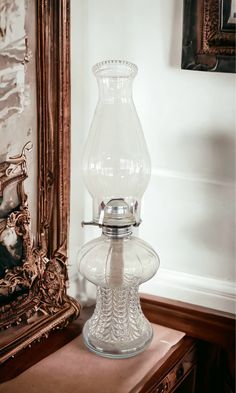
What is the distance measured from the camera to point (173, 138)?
1274 mm

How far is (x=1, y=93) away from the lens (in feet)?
3.41

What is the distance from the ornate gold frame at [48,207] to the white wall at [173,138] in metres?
0.09

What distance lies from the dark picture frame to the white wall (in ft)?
0.09

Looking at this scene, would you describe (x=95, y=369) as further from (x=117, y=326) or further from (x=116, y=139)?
(x=116, y=139)

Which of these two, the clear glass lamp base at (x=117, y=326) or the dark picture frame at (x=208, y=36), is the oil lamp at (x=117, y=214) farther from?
the dark picture frame at (x=208, y=36)

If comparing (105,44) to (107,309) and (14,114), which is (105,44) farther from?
(107,309)

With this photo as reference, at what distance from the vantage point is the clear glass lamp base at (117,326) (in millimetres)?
1160

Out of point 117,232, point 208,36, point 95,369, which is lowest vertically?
point 95,369

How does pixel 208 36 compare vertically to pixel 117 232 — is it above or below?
above

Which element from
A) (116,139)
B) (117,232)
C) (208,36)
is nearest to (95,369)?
(117,232)

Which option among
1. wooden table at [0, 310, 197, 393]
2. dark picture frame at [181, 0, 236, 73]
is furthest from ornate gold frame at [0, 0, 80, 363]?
dark picture frame at [181, 0, 236, 73]

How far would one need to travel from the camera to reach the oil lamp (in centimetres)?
115

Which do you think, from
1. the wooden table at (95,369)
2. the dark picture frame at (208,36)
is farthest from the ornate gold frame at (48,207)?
the dark picture frame at (208,36)

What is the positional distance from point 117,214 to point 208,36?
394mm
